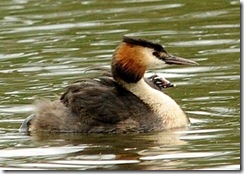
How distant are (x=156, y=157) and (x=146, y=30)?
6.61 metres

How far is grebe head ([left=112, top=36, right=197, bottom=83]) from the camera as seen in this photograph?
12.9 m

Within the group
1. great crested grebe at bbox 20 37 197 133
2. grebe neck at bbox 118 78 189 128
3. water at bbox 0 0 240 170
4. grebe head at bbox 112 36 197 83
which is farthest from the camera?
grebe neck at bbox 118 78 189 128

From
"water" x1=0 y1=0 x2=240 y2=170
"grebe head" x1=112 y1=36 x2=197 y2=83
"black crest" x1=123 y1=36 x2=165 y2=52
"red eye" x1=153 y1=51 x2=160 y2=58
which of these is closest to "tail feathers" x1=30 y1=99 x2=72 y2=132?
"water" x1=0 y1=0 x2=240 y2=170

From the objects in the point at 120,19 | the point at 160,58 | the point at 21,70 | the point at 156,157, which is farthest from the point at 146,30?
the point at 156,157

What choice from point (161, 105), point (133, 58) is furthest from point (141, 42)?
point (161, 105)

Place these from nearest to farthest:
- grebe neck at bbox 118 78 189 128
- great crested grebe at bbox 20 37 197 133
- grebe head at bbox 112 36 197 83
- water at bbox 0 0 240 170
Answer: water at bbox 0 0 240 170 < great crested grebe at bbox 20 37 197 133 < grebe head at bbox 112 36 197 83 < grebe neck at bbox 118 78 189 128

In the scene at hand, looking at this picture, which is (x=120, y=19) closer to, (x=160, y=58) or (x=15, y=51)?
(x=15, y=51)

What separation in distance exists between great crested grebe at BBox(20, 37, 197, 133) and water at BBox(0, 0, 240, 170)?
14 centimetres

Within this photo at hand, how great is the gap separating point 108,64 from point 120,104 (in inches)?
109

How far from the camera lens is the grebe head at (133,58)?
42.2ft

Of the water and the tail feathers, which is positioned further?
the tail feathers

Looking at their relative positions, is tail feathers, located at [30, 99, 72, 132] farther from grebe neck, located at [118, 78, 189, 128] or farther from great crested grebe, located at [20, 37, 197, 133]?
grebe neck, located at [118, 78, 189, 128]

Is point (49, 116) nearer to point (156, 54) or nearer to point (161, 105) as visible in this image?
point (161, 105)

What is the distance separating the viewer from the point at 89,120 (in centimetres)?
1282
